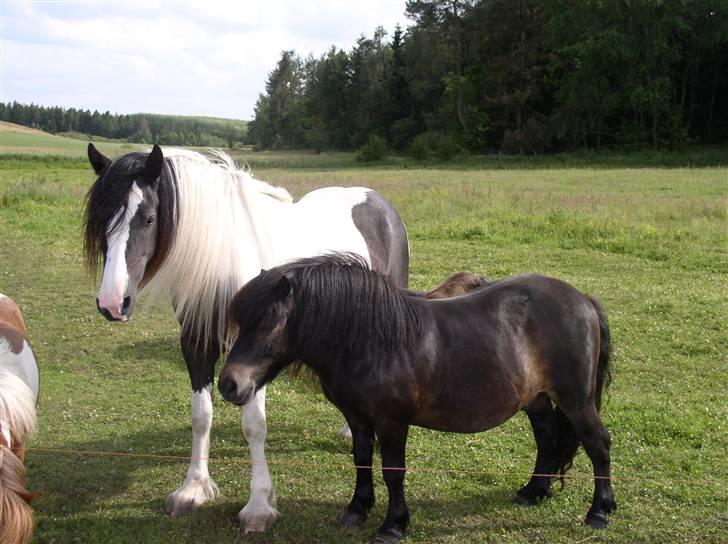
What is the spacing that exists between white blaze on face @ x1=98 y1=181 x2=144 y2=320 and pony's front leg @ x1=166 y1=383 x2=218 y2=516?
99 cm

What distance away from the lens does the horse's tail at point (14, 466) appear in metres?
2.40

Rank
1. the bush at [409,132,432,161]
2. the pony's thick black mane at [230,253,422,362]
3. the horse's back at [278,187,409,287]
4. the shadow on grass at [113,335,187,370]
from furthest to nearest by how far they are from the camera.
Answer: the bush at [409,132,432,161], the shadow on grass at [113,335,187,370], the horse's back at [278,187,409,287], the pony's thick black mane at [230,253,422,362]

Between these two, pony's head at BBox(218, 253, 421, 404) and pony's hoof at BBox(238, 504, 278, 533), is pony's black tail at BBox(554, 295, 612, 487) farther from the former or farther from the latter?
pony's hoof at BBox(238, 504, 278, 533)

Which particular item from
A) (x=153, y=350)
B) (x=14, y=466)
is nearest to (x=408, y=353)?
(x=14, y=466)

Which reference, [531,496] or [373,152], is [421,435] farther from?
[373,152]

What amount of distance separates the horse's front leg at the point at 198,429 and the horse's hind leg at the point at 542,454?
198cm

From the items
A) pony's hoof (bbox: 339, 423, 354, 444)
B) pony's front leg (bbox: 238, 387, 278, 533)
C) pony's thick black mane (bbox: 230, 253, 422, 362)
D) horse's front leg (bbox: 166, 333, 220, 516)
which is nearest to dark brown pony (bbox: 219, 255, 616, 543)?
pony's thick black mane (bbox: 230, 253, 422, 362)

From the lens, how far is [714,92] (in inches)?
1751

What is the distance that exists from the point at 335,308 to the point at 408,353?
1.51 ft

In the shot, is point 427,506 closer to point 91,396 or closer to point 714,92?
point 91,396

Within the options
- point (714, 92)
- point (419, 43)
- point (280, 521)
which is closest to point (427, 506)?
point (280, 521)

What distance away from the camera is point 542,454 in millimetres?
4180

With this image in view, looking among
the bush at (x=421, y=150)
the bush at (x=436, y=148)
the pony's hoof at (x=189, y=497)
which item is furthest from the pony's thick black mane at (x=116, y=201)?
the bush at (x=421, y=150)

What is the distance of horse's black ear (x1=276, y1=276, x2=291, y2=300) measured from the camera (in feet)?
10.4
